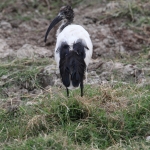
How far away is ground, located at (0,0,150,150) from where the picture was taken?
541 cm

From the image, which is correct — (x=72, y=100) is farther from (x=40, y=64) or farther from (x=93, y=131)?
(x=40, y=64)

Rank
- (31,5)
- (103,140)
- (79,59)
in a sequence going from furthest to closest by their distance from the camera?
(31,5) < (79,59) < (103,140)

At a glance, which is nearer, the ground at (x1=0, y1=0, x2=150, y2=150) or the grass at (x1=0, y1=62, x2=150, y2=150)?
the grass at (x1=0, y1=62, x2=150, y2=150)

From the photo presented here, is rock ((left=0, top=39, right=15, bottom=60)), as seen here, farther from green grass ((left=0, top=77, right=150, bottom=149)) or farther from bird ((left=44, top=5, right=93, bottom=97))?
green grass ((left=0, top=77, right=150, bottom=149))

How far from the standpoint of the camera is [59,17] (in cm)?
707

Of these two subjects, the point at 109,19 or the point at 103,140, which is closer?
the point at 103,140

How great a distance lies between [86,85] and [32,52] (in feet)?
5.69

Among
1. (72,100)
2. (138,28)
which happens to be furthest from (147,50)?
(72,100)

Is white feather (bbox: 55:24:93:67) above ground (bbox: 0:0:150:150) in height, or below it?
above

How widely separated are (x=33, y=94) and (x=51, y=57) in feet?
4.81

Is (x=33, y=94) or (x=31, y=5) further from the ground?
(x=31, y=5)

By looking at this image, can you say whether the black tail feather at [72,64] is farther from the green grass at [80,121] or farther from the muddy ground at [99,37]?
the muddy ground at [99,37]

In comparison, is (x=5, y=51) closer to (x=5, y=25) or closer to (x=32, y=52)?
(x=32, y=52)

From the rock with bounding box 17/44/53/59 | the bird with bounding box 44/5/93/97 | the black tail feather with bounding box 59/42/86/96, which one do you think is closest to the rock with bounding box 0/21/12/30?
the rock with bounding box 17/44/53/59
